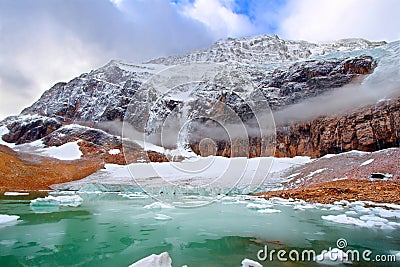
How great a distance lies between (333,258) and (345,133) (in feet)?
165

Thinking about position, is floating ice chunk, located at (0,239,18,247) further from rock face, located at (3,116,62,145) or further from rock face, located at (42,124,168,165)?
rock face, located at (3,116,62,145)

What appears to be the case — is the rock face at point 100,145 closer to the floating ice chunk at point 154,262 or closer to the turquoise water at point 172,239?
the turquoise water at point 172,239

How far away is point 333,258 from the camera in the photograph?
6375mm

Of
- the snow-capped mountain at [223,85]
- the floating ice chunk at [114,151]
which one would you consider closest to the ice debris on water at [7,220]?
the snow-capped mountain at [223,85]

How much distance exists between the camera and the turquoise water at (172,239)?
6.63m

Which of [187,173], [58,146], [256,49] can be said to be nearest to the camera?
[187,173]

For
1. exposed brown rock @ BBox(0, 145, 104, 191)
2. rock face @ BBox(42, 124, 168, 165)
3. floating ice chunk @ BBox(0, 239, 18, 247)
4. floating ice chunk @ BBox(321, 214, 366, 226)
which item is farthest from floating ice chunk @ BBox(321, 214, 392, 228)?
rock face @ BBox(42, 124, 168, 165)

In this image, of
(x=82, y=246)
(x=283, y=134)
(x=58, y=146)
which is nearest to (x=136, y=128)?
(x=58, y=146)

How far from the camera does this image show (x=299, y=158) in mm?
57750

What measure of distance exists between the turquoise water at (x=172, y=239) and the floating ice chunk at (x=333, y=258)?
0.33 meters

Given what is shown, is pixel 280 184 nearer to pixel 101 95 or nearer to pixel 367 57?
pixel 367 57

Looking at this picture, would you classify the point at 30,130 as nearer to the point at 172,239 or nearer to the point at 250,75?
the point at 250,75

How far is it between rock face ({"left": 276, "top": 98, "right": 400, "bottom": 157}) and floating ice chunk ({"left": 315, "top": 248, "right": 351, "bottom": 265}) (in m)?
45.0

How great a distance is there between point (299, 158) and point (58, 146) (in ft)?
218
